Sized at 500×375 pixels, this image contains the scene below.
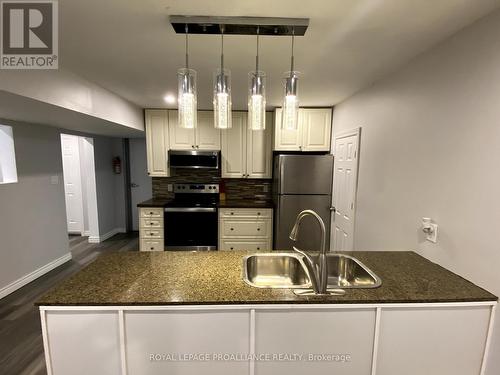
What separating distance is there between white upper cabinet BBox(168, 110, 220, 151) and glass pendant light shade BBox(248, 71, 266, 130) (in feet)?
7.58

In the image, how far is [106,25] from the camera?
1347 millimetres

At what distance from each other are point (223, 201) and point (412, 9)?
300 centimetres

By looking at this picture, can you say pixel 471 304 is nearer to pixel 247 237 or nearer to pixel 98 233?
pixel 247 237

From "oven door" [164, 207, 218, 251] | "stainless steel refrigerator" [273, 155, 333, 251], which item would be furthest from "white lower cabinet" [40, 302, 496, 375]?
"oven door" [164, 207, 218, 251]

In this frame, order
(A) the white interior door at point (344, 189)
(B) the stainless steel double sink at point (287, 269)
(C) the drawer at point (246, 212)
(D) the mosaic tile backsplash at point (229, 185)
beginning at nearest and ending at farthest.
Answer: (B) the stainless steel double sink at point (287, 269) < (A) the white interior door at point (344, 189) < (C) the drawer at point (246, 212) < (D) the mosaic tile backsplash at point (229, 185)

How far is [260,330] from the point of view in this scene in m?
1.20

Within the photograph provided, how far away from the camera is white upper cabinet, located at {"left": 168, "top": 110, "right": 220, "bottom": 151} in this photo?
3.52 m

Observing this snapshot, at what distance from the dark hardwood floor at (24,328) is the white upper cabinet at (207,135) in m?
2.49

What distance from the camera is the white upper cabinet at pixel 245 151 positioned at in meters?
3.54

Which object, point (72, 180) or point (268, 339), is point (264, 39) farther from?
point (72, 180)

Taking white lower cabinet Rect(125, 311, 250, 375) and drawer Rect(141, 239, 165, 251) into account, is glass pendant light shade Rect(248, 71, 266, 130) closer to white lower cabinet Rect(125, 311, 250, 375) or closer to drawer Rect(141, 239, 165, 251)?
white lower cabinet Rect(125, 311, 250, 375)

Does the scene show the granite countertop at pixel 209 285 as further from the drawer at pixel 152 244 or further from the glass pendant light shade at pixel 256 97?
the drawer at pixel 152 244

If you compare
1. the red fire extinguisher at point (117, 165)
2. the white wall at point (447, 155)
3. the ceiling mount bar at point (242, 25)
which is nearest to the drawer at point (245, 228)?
the white wall at point (447, 155)

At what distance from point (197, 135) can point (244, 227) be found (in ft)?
4.93
